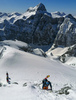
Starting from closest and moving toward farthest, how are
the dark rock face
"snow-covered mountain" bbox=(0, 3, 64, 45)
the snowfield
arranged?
the snowfield → the dark rock face → "snow-covered mountain" bbox=(0, 3, 64, 45)

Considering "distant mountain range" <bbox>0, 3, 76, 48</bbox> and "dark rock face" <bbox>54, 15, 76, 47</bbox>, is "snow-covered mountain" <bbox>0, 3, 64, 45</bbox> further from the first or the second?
"dark rock face" <bbox>54, 15, 76, 47</bbox>

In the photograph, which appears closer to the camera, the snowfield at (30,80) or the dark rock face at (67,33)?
the snowfield at (30,80)

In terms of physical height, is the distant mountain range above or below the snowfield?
above

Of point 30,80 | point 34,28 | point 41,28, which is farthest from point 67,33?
point 30,80

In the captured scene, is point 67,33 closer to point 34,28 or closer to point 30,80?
point 34,28

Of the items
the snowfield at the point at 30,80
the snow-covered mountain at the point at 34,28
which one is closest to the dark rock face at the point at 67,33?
the snow-covered mountain at the point at 34,28

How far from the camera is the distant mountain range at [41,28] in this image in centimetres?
11031

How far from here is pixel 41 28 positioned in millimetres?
128500

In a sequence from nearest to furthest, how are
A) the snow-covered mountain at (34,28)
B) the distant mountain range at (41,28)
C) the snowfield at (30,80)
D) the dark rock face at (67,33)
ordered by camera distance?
the snowfield at (30,80), the dark rock face at (67,33), the distant mountain range at (41,28), the snow-covered mountain at (34,28)

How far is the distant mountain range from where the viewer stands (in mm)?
110312

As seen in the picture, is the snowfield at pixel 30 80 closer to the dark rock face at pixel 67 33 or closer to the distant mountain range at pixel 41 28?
the dark rock face at pixel 67 33

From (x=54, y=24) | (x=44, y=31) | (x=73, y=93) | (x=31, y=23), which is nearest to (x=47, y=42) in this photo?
(x=44, y=31)

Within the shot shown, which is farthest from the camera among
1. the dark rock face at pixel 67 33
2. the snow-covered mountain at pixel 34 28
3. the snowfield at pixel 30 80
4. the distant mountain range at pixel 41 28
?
the snow-covered mountain at pixel 34 28

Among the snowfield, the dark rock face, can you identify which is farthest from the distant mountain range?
the snowfield
